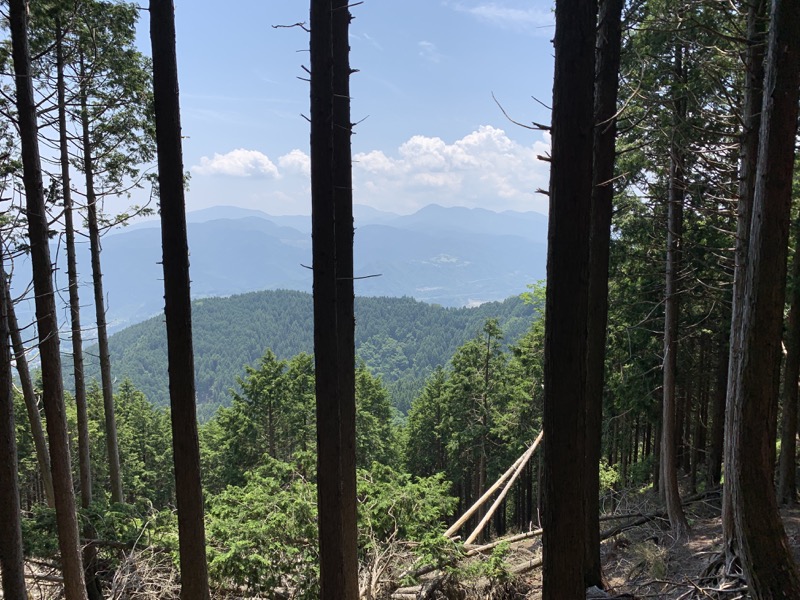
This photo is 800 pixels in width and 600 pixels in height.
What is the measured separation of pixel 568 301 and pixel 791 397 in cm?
869

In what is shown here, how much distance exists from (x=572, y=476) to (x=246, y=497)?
20.0ft

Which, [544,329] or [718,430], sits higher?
[544,329]

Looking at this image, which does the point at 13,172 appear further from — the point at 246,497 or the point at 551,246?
the point at 551,246

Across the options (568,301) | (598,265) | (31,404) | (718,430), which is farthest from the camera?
(718,430)

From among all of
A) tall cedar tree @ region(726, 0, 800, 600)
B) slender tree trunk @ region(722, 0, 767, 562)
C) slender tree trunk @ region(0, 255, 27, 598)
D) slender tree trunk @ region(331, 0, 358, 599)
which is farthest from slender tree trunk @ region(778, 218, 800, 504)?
slender tree trunk @ region(0, 255, 27, 598)

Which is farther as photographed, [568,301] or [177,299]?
[177,299]

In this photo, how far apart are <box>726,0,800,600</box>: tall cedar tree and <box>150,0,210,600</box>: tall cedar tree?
548 cm

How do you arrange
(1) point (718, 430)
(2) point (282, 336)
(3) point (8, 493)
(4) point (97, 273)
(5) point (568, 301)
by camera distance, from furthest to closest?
(2) point (282, 336) < (1) point (718, 430) < (4) point (97, 273) < (3) point (8, 493) < (5) point (568, 301)

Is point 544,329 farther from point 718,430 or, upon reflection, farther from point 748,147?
point 718,430

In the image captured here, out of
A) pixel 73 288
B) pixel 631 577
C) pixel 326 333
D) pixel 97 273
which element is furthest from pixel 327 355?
pixel 97 273

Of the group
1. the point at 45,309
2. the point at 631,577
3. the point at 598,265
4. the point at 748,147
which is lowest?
the point at 631,577

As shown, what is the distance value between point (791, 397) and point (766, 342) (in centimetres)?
657

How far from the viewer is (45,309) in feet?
19.8

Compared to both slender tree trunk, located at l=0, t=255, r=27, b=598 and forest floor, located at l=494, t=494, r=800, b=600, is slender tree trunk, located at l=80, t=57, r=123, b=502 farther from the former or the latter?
forest floor, located at l=494, t=494, r=800, b=600
